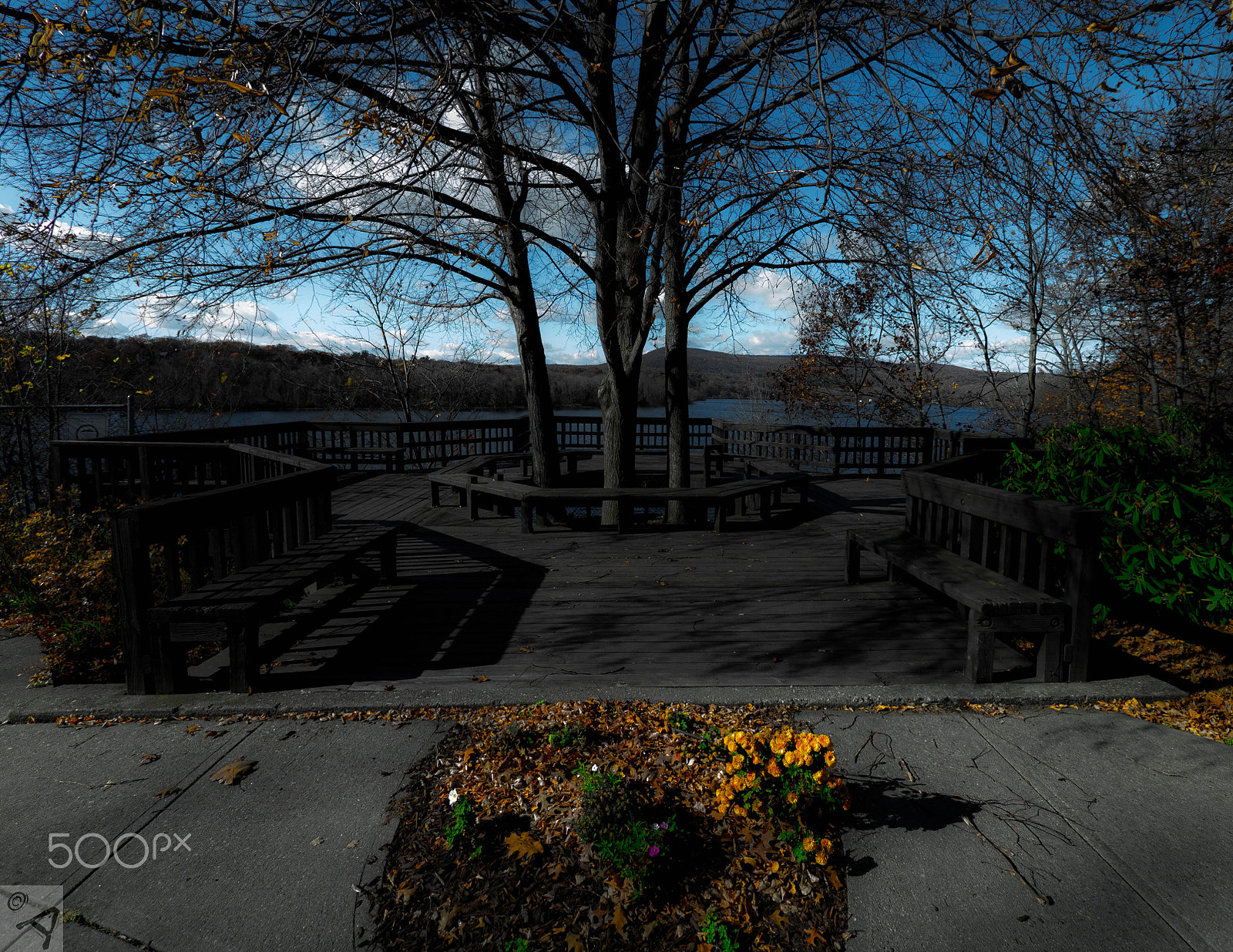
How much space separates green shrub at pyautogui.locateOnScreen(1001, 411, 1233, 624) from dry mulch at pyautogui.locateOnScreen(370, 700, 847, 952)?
10.3 feet

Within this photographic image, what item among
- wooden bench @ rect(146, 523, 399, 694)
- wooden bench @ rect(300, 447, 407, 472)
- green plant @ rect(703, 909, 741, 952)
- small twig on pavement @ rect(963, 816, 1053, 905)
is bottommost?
small twig on pavement @ rect(963, 816, 1053, 905)

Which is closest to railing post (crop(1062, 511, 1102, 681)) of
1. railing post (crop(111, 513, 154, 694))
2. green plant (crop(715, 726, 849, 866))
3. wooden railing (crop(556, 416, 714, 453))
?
green plant (crop(715, 726, 849, 866))

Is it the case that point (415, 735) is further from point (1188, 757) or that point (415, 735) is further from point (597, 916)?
point (1188, 757)

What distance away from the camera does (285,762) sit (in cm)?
295

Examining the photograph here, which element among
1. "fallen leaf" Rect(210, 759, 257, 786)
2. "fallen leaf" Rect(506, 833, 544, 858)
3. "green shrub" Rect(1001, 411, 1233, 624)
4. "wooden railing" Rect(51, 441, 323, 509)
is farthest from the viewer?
"wooden railing" Rect(51, 441, 323, 509)

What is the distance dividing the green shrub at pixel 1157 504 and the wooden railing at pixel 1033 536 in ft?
1.11

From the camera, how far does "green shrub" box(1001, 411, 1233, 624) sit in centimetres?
391

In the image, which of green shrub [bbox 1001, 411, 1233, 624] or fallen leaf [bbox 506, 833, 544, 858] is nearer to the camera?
fallen leaf [bbox 506, 833, 544, 858]

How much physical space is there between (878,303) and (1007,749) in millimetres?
18185

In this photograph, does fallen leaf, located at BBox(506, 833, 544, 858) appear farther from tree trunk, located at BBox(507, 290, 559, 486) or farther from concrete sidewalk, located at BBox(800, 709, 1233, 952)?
tree trunk, located at BBox(507, 290, 559, 486)

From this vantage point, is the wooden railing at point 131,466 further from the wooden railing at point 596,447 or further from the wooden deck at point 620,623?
the wooden deck at point 620,623

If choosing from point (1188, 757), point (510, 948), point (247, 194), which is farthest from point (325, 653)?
point (1188, 757)

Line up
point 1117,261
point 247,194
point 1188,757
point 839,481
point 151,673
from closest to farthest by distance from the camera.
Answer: point 1188,757 → point 151,673 → point 247,194 → point 1117,261 → point 839,481

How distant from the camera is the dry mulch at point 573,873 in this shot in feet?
6.46
